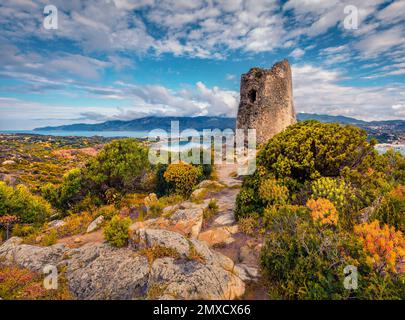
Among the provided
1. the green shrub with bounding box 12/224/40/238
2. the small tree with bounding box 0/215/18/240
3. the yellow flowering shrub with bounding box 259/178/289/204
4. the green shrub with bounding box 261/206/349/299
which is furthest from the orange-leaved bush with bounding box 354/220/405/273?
the small tree with bounding box 0/215/18/240

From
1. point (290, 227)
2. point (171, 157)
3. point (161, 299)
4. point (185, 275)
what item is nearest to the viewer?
point (161, 299)

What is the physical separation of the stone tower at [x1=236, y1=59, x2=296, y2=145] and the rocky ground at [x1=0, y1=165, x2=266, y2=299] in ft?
49.1

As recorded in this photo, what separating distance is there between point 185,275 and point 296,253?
2737mm

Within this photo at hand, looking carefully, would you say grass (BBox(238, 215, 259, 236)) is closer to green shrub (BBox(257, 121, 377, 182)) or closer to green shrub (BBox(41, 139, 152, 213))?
green shrub (BBox(257, 121, 377, 182))

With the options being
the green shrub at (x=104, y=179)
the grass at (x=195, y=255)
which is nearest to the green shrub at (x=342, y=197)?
the grass at (x=195, y=255)

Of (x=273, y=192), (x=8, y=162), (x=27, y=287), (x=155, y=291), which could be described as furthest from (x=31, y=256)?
(x=8, y=162)

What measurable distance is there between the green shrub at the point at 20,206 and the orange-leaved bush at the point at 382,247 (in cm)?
1493

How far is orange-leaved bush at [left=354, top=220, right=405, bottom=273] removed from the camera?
413 cm

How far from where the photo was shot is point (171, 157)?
58.8ft

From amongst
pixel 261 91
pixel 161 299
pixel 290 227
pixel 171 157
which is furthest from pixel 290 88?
pixel 161 299

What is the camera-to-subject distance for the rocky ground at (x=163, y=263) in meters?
5.25

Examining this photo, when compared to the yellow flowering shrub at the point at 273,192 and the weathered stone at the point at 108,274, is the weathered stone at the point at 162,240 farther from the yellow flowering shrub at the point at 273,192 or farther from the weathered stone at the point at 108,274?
the yellow flowering shrub at the point at 273,192

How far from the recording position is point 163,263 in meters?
5.96

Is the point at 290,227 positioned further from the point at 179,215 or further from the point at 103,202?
the point at 103,202
